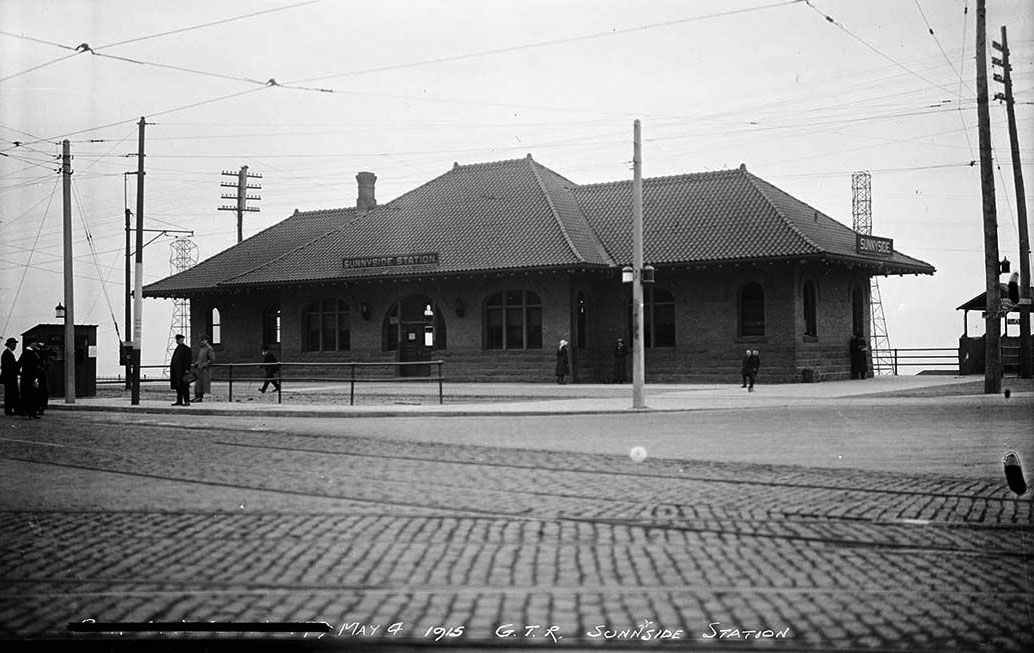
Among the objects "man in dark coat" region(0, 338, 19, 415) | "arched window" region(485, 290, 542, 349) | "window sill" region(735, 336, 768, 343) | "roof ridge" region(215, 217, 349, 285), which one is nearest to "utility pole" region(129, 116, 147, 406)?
"man in dark coat" region(0, 338, 19, 415)

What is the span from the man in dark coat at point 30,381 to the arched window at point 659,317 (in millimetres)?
19323

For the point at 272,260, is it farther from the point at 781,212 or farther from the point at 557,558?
the point at 557,558

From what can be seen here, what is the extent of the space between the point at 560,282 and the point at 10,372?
1826 centimetres

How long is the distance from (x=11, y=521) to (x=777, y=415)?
48.1ft

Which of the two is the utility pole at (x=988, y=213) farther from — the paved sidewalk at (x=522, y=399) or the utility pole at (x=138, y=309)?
the utility pole at (x=138, y=309)

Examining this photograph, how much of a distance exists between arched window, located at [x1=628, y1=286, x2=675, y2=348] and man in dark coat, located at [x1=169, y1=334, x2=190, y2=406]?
15.6 metres

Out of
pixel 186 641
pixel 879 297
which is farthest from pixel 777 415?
pixel 879 297

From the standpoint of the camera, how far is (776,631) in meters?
4.79

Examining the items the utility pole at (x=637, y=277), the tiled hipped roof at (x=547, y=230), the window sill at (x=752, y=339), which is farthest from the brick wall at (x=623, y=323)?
the utility pole at (x=637, y=277)

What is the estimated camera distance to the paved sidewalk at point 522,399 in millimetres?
22047

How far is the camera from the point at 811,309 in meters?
33.7

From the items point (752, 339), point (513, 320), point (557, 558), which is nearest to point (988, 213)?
point (752, 339)
